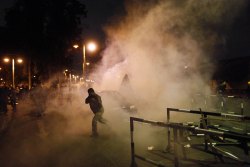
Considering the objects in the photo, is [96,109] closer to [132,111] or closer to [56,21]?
[132,111]

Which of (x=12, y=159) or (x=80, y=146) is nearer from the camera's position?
(x=12, y=159)

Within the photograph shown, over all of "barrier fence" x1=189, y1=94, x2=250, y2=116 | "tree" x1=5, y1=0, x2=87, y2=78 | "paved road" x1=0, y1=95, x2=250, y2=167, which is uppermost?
"tree" x1=5, y1=0, x2=87, y2=78

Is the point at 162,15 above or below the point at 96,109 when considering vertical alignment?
above

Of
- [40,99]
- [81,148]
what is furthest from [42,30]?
[81,148]

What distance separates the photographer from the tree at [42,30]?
134ft

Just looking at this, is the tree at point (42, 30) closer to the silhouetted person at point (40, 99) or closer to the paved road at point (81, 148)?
the silhouetted person at point (40, 99)

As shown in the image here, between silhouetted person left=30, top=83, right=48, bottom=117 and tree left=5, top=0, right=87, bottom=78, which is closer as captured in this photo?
silhouetted person left=30, top=83, right=48, bottom=117

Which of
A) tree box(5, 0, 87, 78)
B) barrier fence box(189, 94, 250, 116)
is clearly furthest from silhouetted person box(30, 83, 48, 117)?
tree box(5, 0, 87, 78)

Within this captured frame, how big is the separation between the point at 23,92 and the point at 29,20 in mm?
13793

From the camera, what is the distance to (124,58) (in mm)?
26938

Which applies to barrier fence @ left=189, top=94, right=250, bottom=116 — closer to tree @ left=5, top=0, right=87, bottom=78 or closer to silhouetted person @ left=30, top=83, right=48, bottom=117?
silhouetted person @ left=30, top=83, right=48, bottom=117

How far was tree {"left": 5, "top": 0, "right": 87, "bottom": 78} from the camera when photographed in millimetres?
40875

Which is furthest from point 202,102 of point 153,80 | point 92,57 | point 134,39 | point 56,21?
point 92,57

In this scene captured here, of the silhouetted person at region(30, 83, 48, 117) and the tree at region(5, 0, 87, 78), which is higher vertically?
the tree at region(5, 0, 87, 78)
